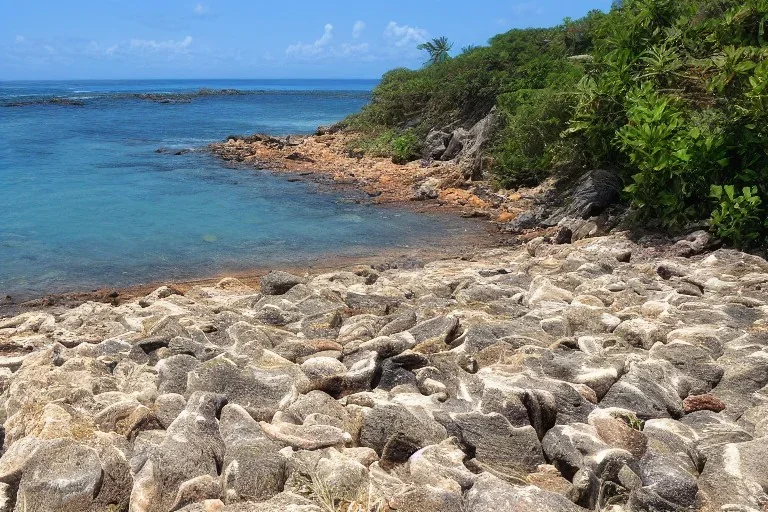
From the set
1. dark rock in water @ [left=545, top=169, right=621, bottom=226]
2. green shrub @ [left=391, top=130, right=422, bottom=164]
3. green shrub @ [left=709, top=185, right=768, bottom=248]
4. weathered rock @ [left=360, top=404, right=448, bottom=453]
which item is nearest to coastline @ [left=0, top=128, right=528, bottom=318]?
green shrub @ [left=391, top=130, right=422, bottom=164]

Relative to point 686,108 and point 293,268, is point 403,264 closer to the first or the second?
point 293,268

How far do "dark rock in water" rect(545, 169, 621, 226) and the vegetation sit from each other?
0.32 meters

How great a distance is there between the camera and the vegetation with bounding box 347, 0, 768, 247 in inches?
407

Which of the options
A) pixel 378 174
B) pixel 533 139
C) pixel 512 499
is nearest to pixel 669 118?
pixel 533 139

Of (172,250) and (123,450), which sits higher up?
(123,450)

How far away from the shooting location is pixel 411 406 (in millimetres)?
4996

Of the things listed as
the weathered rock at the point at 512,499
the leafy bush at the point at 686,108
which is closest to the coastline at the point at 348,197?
the leafy bush at the point at 686,108

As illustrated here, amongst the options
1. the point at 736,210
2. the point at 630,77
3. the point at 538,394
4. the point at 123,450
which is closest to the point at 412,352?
the point at 538,394

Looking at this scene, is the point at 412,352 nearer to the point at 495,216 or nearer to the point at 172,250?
the point at 172,250

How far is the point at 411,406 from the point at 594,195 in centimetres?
995

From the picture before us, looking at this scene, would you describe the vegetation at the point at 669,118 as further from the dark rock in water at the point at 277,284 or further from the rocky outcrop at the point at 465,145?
the dark rock in water at the point at 277,284

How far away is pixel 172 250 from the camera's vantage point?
14273mm

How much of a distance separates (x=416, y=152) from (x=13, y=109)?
158ft

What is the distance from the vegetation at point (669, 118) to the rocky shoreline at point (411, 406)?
2920mm
